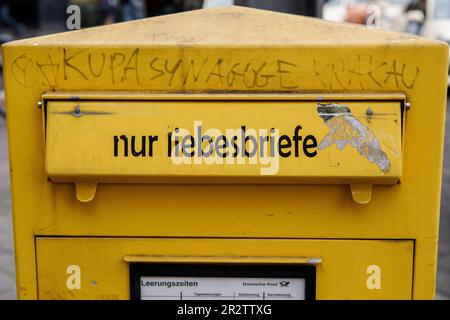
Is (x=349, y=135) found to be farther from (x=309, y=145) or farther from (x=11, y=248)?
(x=11, y=248)

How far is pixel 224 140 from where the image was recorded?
6.84 ft

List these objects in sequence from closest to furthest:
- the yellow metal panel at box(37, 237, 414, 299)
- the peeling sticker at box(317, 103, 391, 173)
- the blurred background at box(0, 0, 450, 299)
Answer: the peeling sticker at box(317, 103, 391, 173)
the yellow metal panel at box(37, 237, 414, 299)
the blurred background at box(0, 0, 450, 299)

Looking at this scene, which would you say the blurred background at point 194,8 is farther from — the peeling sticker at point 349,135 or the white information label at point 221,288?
the white information label at point 221,288

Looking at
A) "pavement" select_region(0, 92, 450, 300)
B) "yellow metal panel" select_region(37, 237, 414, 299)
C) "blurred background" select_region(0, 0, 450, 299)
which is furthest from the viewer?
"blurred background" select_region(0, 0, 450, 299)

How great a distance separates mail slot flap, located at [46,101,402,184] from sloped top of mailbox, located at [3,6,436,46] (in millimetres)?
186

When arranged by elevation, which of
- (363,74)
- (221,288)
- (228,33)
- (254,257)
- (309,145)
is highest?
(228,33)

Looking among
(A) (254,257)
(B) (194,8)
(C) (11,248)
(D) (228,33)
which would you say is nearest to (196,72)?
(D) (228,33)

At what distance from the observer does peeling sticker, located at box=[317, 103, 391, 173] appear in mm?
2068

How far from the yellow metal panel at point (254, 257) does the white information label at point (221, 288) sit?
7 centimetres

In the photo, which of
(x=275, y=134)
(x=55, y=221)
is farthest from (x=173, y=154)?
(x=55, y=221)

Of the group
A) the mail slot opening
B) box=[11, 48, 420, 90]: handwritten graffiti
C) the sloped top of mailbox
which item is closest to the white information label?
the mail slot opening

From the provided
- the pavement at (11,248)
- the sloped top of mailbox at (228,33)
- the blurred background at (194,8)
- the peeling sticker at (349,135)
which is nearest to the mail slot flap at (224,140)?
the peeling sticker at (349,135)

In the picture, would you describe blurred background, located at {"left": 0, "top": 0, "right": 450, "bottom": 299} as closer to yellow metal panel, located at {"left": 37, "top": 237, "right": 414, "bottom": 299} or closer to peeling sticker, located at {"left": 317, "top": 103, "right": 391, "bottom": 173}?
peeling sticker, located at {"left": 317, "top": 103, "right": 391, "bottom": 173}

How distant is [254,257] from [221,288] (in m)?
0.15
